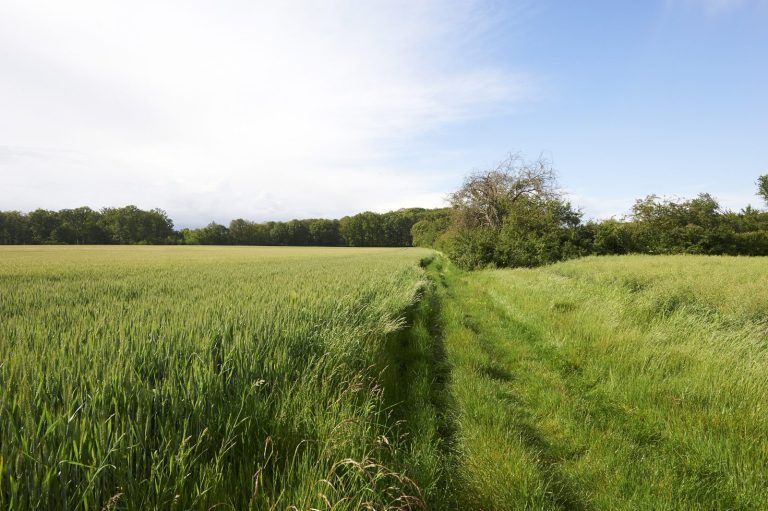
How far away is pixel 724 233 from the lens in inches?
982

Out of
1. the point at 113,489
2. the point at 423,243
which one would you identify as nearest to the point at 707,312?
the point at 113,489

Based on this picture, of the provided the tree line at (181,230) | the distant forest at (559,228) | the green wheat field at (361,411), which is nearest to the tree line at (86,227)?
the tree line at (181,230)

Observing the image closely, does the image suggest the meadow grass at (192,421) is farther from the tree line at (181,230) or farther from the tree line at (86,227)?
the tree line at (86,227)

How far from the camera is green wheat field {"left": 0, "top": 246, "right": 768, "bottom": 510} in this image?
1.78 meters

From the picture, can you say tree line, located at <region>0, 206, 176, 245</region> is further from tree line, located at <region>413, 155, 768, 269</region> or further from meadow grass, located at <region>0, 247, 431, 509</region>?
meadow grass, located at <region>0, 247, 431, 509</region>

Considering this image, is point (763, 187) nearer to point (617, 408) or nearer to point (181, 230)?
point (617, 408)

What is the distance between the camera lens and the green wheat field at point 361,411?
1784mm

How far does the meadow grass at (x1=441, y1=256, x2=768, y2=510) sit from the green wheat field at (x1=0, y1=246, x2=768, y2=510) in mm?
23

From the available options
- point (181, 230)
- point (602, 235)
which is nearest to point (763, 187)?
point (602, 235)

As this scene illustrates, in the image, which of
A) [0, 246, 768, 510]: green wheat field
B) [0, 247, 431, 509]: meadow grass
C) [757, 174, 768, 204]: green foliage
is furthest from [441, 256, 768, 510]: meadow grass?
[757, 174, 768, 204]: green foliage

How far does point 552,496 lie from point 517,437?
24.0 inches

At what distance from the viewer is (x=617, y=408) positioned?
412cm

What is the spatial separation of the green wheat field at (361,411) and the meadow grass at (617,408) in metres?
0.02

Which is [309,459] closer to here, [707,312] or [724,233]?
[707,312]
